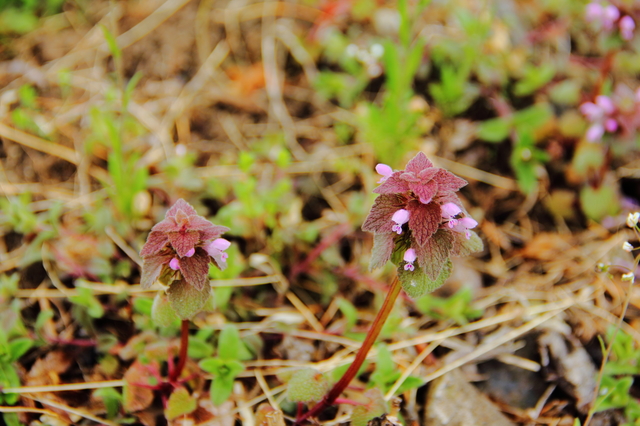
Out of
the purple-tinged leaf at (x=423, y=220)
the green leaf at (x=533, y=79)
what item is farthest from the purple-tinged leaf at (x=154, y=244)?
the green leaf at (x=533, y=79)

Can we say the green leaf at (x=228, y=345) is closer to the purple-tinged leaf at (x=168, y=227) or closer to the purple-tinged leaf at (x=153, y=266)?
the purple-tinged leaf at (x=153, y=266)

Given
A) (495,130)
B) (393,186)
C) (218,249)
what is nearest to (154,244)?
(218,249)

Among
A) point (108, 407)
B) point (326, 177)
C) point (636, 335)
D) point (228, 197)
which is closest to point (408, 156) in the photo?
point (326, 177)

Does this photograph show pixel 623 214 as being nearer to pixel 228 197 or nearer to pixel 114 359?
pixel 228 197

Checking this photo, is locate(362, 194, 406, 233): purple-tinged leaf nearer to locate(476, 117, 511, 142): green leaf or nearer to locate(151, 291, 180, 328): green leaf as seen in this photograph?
locate(151, 291, 180, 328): green leaf

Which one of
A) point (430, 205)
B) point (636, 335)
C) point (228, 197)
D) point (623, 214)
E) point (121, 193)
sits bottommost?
point (636, 335)

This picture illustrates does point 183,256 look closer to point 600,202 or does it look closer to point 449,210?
point 449,210
